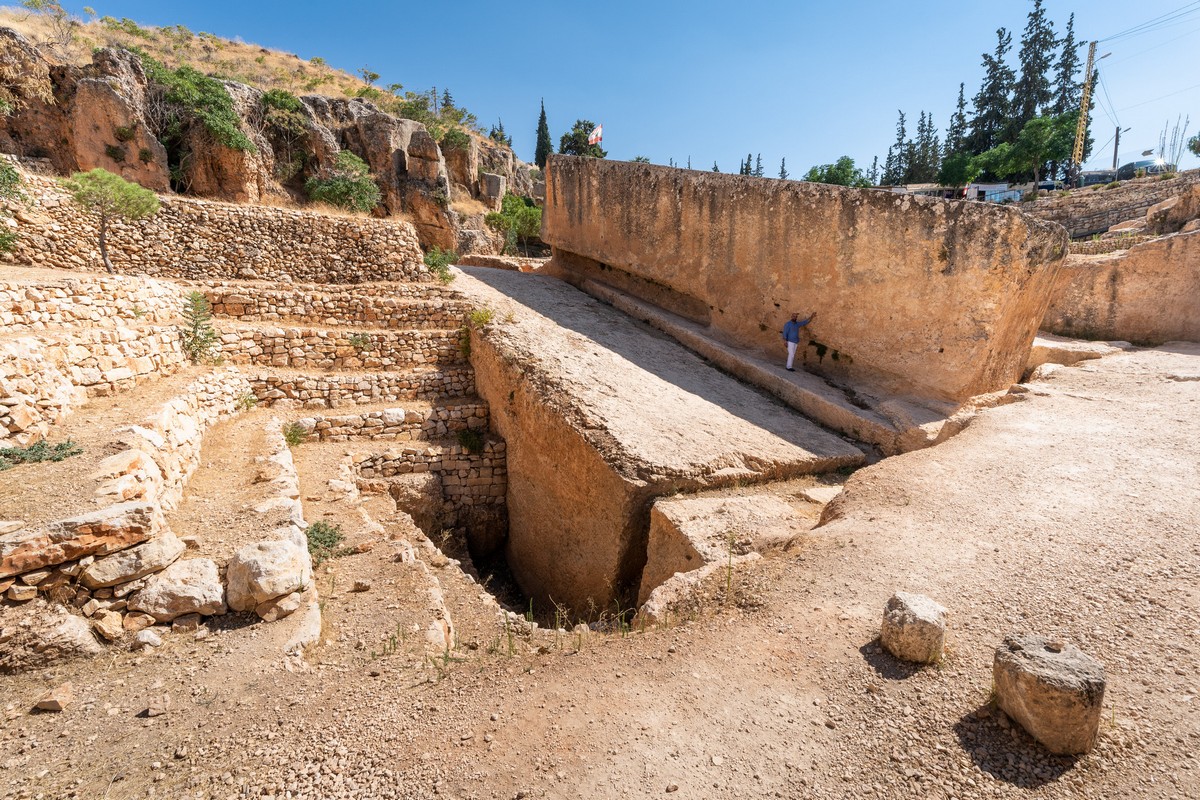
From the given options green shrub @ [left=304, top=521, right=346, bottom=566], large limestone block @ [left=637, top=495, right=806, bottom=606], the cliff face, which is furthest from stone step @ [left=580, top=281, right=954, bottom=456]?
the cliff face

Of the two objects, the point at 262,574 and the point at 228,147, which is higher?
the point at 228,147

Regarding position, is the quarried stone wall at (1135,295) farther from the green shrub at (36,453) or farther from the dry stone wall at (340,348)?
the green shrub at (36,453)

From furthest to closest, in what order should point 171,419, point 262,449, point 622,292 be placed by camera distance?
point 622,292
point 262,449
point 171,419

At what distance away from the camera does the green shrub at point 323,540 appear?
179 inches

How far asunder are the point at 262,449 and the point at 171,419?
0.93 meters

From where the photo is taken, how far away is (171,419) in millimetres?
4938

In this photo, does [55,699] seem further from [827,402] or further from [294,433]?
[827,402]

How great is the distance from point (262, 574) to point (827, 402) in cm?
630

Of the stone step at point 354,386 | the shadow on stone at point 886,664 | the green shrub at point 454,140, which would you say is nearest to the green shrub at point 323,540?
the stone step at point 354,386

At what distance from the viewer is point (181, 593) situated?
A: 3152mm

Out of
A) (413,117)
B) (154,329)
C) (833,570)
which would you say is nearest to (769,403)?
(833,570)

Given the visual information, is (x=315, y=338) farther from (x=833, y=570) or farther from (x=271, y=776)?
(x=833, y=570)

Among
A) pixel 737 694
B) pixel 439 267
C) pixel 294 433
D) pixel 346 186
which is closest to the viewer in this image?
pixel 737 694

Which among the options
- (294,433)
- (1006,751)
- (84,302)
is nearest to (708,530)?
(1006,751)
